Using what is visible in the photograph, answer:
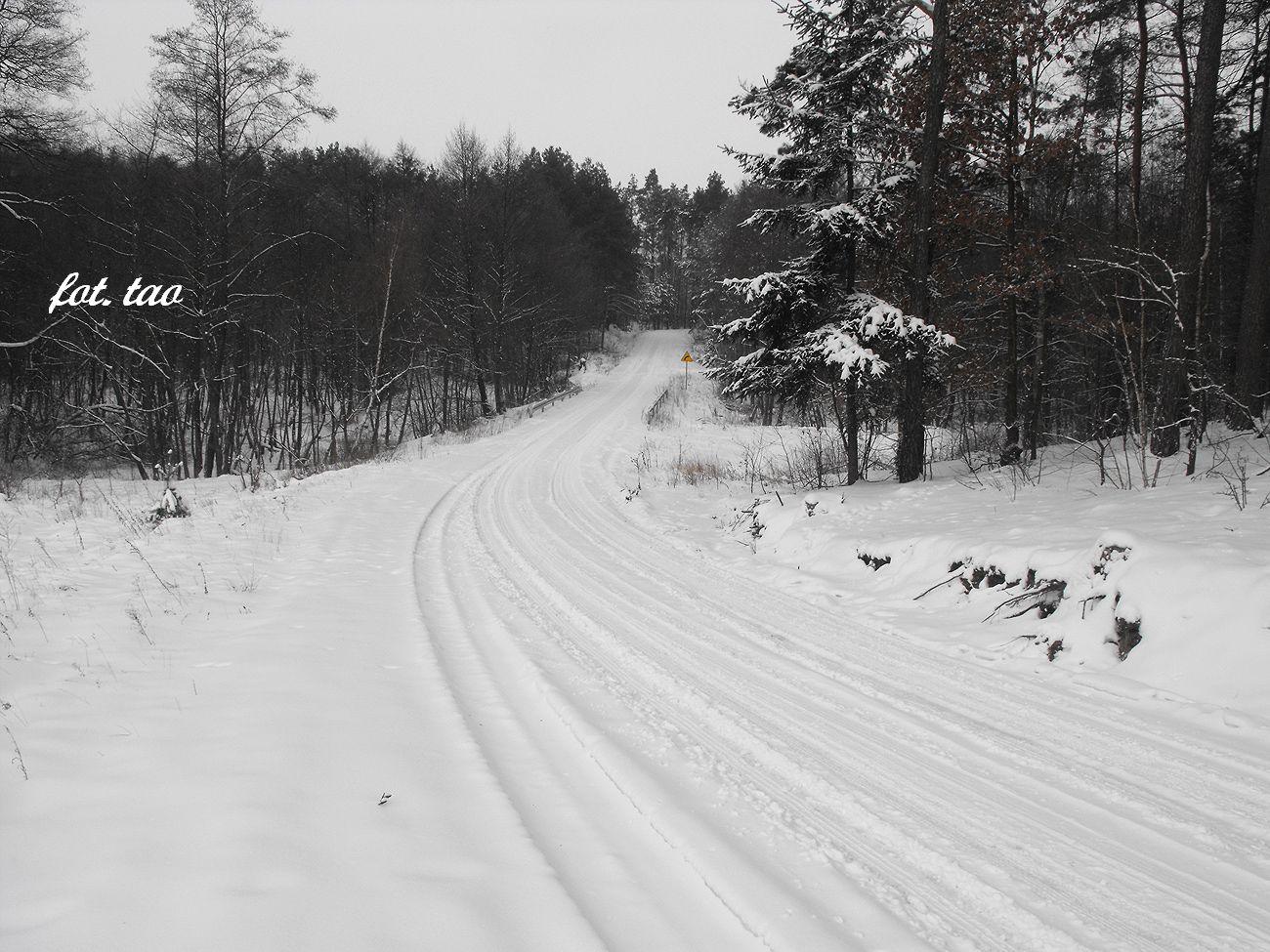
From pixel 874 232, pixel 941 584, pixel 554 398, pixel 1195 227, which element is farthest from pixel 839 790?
pixel 554 398

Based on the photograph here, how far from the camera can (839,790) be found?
10.8 ft

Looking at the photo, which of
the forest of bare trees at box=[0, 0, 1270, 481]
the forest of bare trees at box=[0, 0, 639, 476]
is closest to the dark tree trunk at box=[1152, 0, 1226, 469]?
the forest of bare trees at box=[0, 0, 1270, 481]

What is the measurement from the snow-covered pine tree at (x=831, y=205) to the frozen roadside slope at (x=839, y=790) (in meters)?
5.17

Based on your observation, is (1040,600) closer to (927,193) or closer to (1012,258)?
(927,193)

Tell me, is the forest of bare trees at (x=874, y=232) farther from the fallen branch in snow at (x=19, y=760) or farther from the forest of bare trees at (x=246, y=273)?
the fallen branch in snow at (x=19, y=760)

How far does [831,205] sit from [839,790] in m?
9.36

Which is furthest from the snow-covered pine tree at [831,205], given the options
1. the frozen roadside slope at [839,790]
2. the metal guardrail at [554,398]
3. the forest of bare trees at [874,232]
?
the metal guardrail at [554,398]

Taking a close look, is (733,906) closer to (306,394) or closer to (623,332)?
(306,394)

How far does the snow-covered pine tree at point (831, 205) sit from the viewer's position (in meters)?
9.51

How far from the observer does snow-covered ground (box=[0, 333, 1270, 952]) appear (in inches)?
93.2

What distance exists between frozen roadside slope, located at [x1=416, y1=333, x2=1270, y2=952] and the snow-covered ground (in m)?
A: 0.02

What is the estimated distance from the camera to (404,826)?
9.22ft

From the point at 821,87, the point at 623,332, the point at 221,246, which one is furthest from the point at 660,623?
the point at 623,332

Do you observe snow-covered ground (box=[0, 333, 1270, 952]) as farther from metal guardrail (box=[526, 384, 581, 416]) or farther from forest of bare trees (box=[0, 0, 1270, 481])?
metal guardrail (box=[526, 384, 581, 416])
